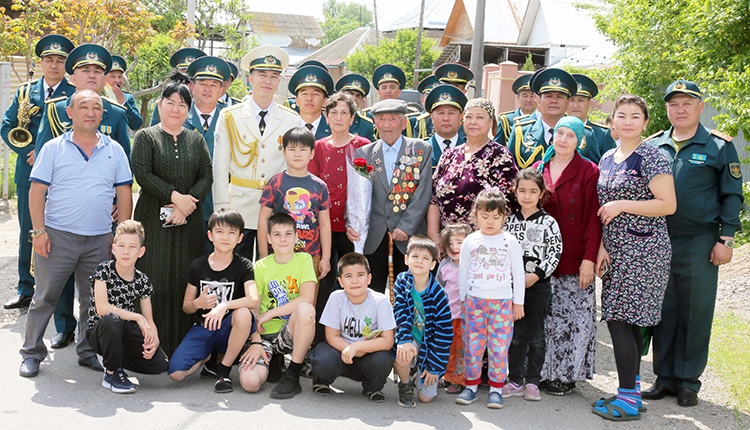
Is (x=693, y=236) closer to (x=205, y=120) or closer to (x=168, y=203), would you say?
(x=168, y=203)

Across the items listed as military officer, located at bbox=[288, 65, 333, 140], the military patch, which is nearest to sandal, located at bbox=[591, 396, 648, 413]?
the military patch

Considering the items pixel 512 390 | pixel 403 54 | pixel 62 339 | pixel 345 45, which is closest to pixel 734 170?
pixel 512 390

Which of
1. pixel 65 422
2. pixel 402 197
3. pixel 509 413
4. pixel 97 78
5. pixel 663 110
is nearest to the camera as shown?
pixel 65 422

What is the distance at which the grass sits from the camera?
4.61 metres

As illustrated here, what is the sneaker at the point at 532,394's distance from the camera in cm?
A: 440

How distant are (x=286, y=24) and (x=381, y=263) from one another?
70.6 m

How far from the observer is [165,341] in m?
4.72

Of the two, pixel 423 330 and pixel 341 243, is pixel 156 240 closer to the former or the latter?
pixel 341 243

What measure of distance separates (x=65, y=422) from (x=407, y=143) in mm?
3066

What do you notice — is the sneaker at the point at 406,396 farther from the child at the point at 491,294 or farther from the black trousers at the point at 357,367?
the child at the point at 491,294

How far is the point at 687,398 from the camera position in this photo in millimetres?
4414

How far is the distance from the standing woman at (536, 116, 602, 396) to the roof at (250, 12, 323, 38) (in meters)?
67.4

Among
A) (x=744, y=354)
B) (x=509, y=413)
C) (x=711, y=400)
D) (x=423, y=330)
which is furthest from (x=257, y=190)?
(x=744, y=354)

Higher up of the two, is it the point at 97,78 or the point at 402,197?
the point at 97,78
